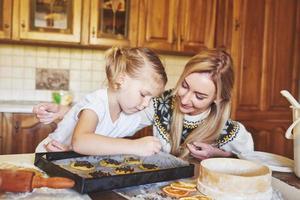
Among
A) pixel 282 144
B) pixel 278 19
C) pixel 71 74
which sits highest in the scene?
pixel 278 19

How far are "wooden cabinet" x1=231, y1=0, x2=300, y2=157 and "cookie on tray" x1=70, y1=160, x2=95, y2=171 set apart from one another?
6.40ft

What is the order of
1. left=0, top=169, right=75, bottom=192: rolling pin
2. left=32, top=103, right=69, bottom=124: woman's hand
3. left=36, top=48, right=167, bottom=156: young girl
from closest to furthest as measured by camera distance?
left=0, top=169, right=75, bottom=192: rolling pin, left=36, top=48, right=167, bottom=156: young girl, left=32, top=103, right=69, bottom=124: woman's hand

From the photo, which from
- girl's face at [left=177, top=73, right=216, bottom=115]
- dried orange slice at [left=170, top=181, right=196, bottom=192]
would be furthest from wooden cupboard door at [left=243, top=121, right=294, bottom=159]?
dried orange slice at [left=170, top=181, right=196, bottom=192]

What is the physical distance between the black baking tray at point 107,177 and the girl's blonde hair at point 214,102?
0.43m

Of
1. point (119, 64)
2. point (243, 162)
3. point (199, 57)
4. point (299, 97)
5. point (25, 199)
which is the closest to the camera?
point (25, 199)

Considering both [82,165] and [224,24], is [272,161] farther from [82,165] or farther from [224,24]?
[224,24]

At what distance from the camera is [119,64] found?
121 centimetres

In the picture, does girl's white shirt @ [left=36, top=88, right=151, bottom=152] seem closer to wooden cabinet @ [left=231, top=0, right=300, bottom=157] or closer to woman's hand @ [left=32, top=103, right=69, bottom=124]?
woman's hand @ [left=32, top=103, right=69, bottom=124]

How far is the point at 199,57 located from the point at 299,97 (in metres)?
1.97

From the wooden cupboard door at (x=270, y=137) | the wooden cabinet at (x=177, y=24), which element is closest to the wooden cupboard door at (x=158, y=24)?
the wooden cabinet at (x=177, y=24)

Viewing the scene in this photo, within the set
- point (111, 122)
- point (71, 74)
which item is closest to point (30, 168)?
point (111, 122)

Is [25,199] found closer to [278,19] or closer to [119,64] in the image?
[119,64]

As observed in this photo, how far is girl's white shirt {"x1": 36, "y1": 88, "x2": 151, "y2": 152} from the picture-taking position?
119cm

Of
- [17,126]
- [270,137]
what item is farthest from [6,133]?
[270,137]
